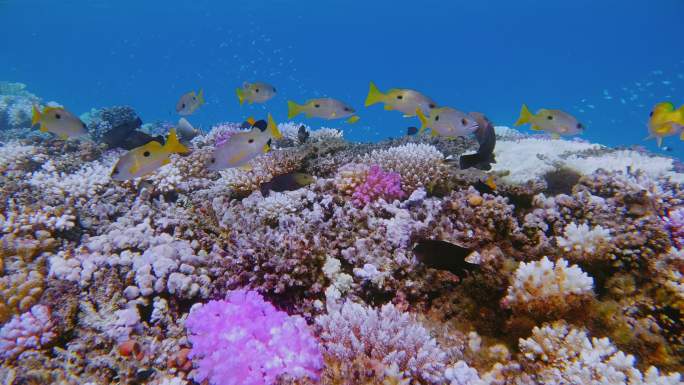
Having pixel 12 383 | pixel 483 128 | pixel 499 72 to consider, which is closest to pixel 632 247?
pixel 483 128

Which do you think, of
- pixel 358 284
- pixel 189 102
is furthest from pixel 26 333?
pixel 189 102

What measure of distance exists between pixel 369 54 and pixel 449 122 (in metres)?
120

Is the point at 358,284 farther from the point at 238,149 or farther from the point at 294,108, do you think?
the point at 294,108

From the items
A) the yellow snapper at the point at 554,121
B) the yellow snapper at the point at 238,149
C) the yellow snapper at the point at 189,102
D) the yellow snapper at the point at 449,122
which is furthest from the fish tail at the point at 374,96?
the yellow snapper at the point at 189,102

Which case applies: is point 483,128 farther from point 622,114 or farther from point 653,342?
point 622,114

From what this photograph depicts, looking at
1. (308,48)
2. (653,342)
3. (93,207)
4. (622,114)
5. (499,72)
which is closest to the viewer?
(653,342)

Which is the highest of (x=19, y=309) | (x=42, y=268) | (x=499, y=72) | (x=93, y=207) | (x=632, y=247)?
(x=499, y=72)

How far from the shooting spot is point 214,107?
108m

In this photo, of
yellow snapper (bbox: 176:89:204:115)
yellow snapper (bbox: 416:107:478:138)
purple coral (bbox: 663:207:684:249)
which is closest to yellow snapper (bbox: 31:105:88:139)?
yellow snapper (bbox: 176:89:204:115)

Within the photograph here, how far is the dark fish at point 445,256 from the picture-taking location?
10.5 feet

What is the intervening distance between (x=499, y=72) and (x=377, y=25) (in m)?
43.1

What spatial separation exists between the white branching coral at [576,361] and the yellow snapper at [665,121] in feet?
14.2

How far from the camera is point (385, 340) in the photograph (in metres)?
2.76

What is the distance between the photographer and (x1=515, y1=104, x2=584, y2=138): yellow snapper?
5.89 meters
